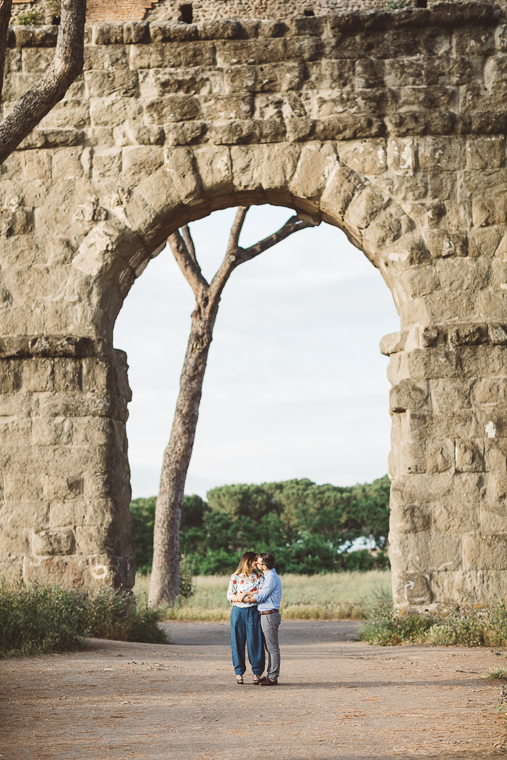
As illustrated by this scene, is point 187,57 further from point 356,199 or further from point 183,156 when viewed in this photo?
point 356,199

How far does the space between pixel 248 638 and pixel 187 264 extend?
921cm

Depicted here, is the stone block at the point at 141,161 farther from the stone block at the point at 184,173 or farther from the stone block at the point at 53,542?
the stone block at the point at 53,542

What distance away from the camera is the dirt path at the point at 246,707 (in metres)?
3.41

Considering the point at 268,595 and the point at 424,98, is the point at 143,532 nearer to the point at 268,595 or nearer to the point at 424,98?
the point at 424,98

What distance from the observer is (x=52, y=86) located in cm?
595

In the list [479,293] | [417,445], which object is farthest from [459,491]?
[479,293]

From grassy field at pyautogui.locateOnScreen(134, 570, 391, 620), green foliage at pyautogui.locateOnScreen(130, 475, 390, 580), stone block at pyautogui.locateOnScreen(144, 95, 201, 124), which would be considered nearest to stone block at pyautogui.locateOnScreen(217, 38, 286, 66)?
stone block at pyautogui.locateOnScreen(144, 95, 201, 124)

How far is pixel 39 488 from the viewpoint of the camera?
7.18 meters

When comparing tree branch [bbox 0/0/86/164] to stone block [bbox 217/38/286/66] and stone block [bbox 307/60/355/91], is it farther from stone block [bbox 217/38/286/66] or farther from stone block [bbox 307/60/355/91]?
stone block [bbox 307/60/355/91]

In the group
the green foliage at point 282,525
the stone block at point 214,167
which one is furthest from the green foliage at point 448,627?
the green foliage at point 282,525

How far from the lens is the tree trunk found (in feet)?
41.3

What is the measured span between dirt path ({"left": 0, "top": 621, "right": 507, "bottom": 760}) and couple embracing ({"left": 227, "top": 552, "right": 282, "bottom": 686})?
202 mm

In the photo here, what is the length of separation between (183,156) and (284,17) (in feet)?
5.86

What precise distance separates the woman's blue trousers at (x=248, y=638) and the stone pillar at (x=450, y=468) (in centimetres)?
191
